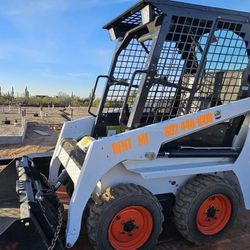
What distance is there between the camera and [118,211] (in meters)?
3.40

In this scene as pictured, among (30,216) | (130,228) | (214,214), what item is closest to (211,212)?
(214,214)

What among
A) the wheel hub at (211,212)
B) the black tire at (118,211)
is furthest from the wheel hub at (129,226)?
the wheel hub at (211,212)

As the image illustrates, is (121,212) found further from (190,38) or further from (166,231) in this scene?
(190,38)

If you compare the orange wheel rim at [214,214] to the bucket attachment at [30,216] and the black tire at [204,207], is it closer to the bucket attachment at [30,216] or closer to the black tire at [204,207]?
the black tire at [204,207]

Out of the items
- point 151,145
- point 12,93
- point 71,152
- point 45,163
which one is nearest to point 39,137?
point 45,163

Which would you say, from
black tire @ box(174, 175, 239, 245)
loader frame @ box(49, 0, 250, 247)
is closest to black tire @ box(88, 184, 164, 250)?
loader frame @ box(49, 0, 250, 247)

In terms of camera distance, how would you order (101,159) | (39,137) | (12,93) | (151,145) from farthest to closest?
1. (12,93)
2. (39,137)
3. (151,145)
4. (101,159)

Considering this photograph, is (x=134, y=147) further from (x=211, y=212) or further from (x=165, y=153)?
(x=211, y=212)

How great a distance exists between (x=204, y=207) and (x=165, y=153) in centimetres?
82

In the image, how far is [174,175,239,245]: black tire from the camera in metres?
3.78

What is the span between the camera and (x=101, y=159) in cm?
333

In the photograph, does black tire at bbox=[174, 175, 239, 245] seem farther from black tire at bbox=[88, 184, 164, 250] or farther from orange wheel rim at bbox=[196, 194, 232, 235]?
black tire at bbox=[88, 184, 164, 250]

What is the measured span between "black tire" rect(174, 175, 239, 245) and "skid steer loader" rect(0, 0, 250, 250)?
12 mm

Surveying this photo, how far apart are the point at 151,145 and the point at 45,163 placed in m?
2.03
